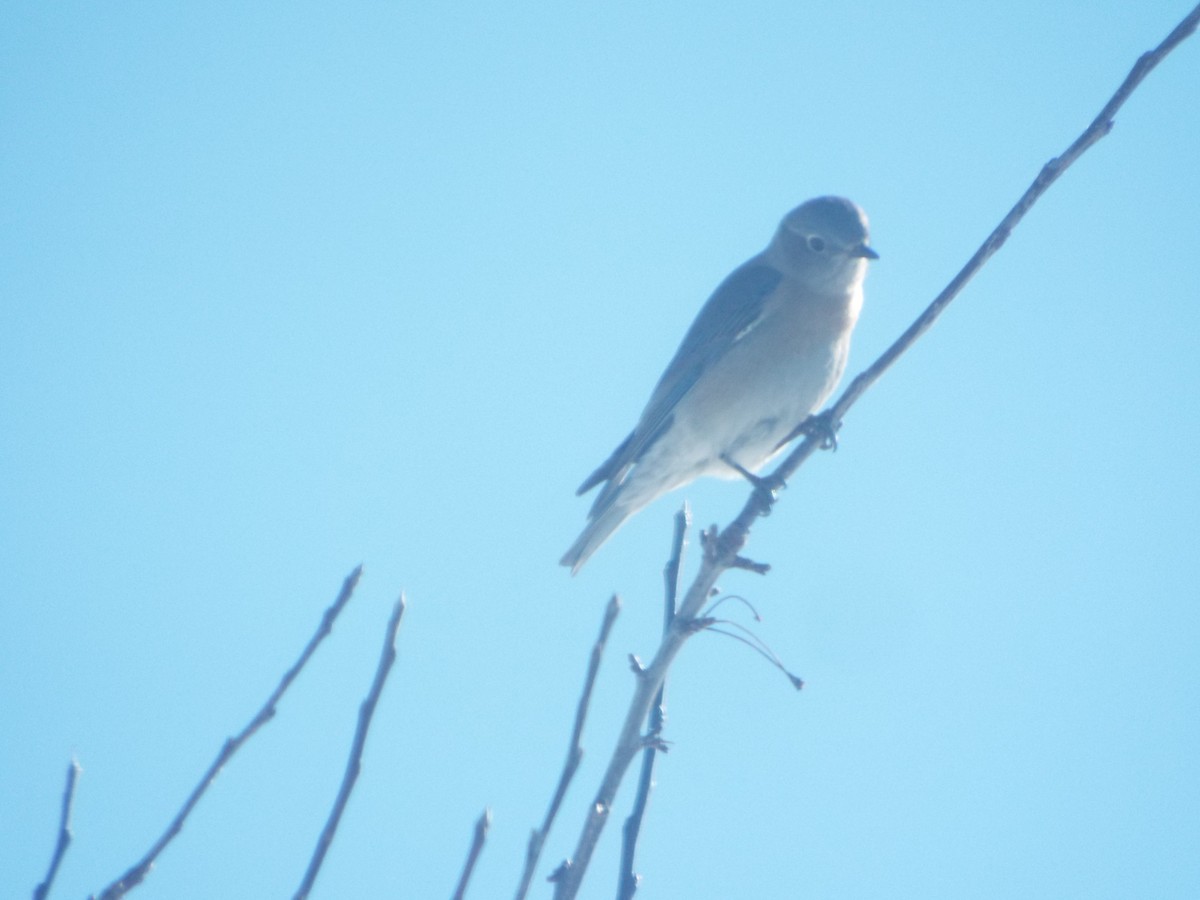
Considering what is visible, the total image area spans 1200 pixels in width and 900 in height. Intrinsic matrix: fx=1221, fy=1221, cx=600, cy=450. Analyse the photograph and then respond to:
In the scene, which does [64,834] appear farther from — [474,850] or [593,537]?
[593,537]

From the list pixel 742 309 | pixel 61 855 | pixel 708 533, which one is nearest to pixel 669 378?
pixel 742 309

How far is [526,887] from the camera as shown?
179cm

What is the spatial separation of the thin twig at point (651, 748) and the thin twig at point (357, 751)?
0.55 metres

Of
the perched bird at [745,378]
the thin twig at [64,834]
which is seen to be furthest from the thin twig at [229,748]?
the perched bird at [745,378]

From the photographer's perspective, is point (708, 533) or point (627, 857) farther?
point (708, 533)

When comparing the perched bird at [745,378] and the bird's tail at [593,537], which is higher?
the perched bird at [745,378]

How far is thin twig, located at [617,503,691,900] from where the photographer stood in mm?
2111

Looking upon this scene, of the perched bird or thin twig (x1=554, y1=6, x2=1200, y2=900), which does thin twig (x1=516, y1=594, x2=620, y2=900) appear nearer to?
thin twig (x1=554, y1=6, x2=1200, y2=900)

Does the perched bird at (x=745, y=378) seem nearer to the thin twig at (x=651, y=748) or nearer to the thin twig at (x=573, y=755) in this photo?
the thin twig at (x=651, y=748)

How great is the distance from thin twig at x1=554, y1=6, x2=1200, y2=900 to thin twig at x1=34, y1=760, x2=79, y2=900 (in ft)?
2.37

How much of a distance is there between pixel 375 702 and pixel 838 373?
4.93 meters

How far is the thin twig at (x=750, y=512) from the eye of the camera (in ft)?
6.24

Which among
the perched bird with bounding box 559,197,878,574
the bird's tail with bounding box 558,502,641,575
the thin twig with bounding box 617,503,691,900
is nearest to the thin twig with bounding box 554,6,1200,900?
the thin twig with bounding box 617,503,691,900

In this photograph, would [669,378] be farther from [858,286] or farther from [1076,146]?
[1076,146]
